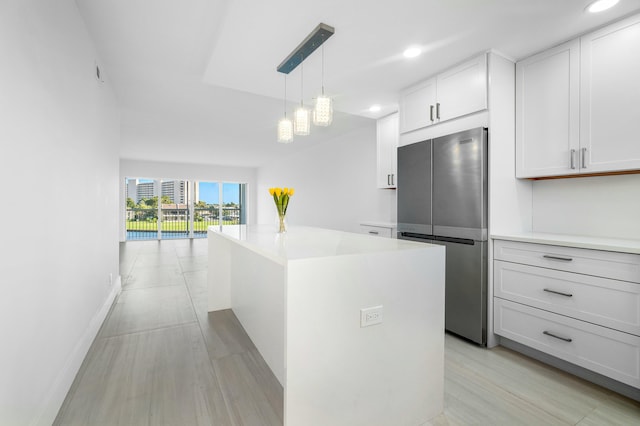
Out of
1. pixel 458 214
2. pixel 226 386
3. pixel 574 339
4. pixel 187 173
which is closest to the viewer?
pixel 226 386

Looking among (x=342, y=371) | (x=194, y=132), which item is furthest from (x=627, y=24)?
(x=194, y=132)

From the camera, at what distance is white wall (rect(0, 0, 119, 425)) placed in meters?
1.18

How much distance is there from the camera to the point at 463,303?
101 inches

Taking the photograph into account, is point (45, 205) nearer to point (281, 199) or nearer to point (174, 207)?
point (281, 199)

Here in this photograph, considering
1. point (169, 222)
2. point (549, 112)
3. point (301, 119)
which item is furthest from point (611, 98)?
point (169, 222)

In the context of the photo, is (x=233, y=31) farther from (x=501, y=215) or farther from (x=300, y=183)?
(x=300, y=183)

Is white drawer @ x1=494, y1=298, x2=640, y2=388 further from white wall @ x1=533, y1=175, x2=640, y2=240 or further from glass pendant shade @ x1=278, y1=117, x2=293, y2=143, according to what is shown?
glass pendant shade @ x1=278, y1=117, x2=293, y2=143

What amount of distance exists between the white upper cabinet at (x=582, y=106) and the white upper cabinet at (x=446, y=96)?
1.30 feet

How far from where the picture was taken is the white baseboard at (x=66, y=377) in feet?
4.81

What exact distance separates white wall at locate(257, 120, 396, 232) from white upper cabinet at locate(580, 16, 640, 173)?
2.67 m

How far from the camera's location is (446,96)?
8.98 ft

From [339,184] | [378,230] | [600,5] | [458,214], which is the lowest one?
[378,230]

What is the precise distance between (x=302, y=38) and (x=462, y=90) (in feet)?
4.77

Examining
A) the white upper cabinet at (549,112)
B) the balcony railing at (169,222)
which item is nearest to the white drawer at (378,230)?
the white upper cabinet at (549,112)
